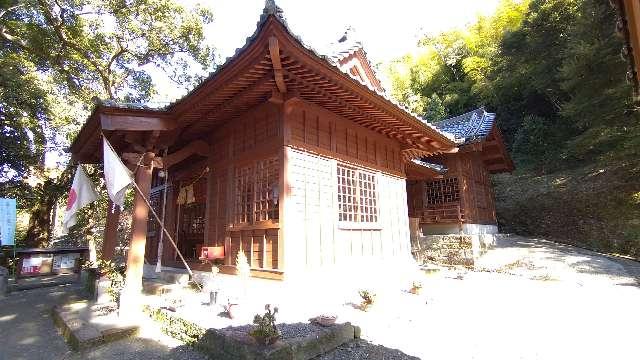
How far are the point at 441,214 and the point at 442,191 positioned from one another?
112 centimetres

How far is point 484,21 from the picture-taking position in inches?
1273

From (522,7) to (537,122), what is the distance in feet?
31.7

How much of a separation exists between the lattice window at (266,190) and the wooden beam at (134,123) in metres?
2.05

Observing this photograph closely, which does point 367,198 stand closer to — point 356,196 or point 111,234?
point 356,196

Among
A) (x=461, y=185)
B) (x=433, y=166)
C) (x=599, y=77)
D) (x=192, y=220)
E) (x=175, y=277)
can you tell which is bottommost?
(x=175, y=277)

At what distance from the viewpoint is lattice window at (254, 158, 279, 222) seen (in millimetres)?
6828

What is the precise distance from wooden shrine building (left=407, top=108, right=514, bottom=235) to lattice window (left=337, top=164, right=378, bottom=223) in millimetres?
5446

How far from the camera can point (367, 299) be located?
6.14 meters

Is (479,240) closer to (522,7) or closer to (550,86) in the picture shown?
(550,86)

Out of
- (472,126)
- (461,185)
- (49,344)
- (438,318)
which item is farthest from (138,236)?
(472,126)

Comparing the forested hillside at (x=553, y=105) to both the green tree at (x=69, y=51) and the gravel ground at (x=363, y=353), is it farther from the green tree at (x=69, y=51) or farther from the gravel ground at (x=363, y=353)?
the green tree at (x=69, y=51)

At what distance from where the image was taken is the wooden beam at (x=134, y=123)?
20.7ft

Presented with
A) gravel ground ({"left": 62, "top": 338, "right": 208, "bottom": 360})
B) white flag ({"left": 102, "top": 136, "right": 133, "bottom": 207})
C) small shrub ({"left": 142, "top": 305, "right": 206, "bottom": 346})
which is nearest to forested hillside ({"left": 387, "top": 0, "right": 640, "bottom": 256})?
small shrub ({"left": 142, "top": 305, "right": 206, "bottom": 346})

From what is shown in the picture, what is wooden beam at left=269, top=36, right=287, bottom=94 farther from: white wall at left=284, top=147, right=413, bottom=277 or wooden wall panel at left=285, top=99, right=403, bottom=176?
white wall at left=284, top=147, right=413, bottom=277
